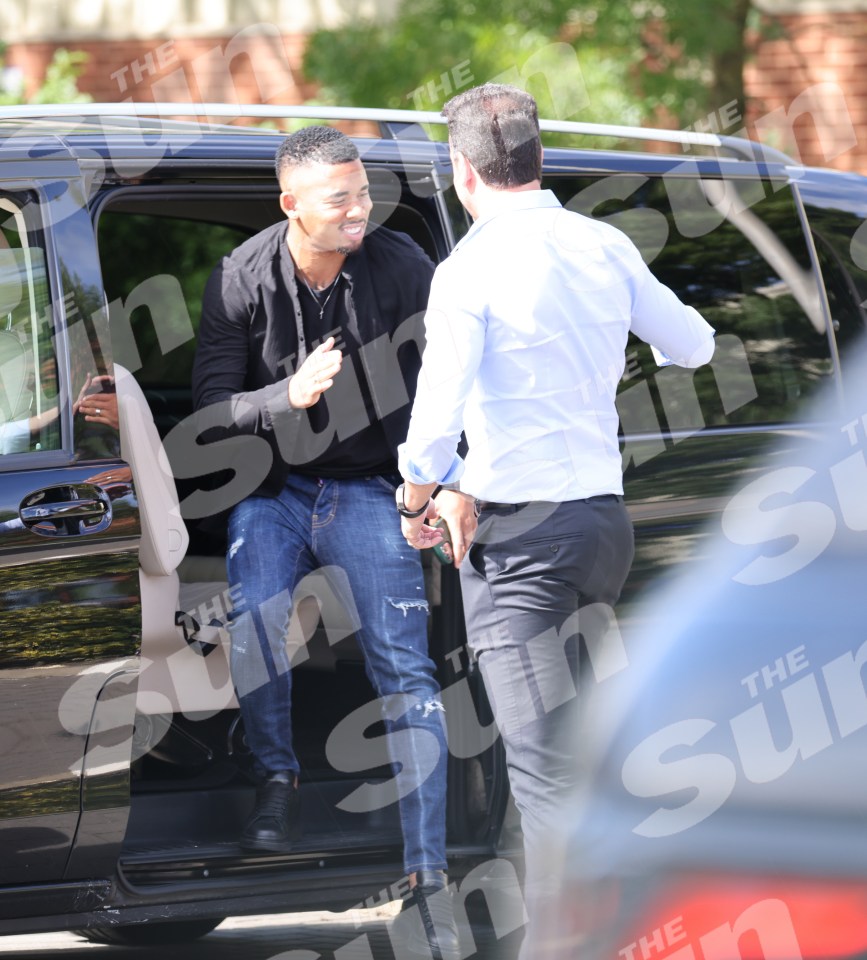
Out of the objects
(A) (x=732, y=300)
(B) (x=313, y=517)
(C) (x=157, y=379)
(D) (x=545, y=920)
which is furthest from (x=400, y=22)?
(D) (x=545, y=920)

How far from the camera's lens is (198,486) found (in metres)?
3.55

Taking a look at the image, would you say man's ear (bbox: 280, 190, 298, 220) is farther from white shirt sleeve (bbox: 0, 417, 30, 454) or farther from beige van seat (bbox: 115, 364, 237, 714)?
white shirt sleeve (bbox: 0, 417, 30, 454)

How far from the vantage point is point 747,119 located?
10.6 metres

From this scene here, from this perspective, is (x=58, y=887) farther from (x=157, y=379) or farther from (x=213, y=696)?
(x=157, y=379)

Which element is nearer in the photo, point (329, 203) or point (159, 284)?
point (329, 203)

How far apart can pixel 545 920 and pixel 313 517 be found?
1.44 meters

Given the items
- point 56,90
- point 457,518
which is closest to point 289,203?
point 457,518

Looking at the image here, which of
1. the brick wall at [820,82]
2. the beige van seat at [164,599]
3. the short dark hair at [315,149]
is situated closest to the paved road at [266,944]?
the beige van seat at [164,599]

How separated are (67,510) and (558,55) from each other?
231 inches

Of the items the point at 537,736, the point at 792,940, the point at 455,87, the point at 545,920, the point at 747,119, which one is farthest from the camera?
the point at 747,119

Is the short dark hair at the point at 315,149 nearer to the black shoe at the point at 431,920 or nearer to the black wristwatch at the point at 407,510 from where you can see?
the black wristwatch at the point at 407,510

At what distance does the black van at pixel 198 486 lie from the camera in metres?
2.85

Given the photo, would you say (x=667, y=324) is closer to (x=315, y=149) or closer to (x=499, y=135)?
(x=499, y=135)

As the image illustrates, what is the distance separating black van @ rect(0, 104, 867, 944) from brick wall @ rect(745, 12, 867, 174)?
27.7ft
